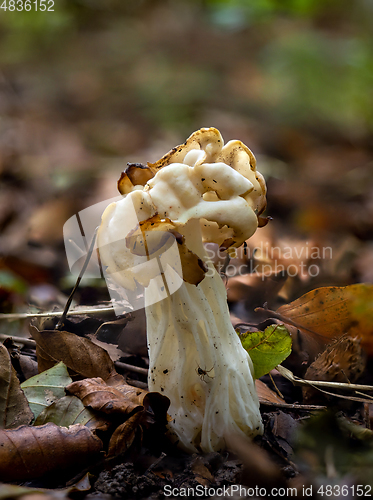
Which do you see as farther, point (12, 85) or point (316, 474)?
point (12, 85)

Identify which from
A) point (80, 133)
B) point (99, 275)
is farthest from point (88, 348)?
point (80, 133)

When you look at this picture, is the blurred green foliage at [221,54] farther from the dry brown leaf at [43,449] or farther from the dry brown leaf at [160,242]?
the dry brown leaf at [43,449]

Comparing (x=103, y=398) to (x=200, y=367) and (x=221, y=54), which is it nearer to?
(x=200, y=367)

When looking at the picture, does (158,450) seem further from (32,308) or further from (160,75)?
(160,75)

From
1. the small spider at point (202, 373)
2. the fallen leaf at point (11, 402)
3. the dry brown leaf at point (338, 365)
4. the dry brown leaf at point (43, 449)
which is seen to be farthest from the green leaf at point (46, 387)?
the dry brown leaf at point (338, 365)

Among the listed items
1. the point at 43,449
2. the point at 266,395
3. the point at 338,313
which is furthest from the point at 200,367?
the point at 338,313

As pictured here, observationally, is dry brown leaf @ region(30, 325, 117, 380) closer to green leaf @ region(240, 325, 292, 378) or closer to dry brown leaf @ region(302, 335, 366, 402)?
green leaf @ region(240, 325, 292, 378)
